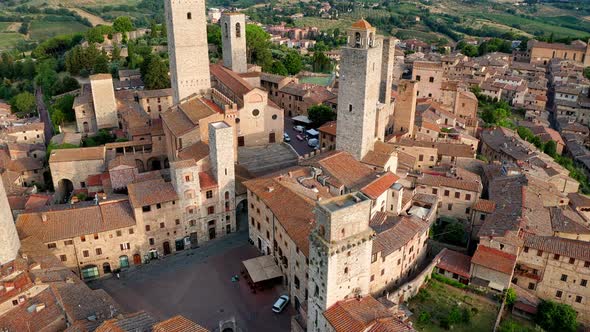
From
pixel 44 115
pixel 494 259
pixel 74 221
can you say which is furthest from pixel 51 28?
pixel 494 259

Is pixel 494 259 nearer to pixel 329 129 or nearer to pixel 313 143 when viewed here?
pixel 329 129

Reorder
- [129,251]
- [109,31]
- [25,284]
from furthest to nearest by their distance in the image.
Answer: [109,31] → [129,251] → [25,284]

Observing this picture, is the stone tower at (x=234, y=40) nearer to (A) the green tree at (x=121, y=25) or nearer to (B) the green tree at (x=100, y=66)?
(B) the green tree at (x=100, y=66)

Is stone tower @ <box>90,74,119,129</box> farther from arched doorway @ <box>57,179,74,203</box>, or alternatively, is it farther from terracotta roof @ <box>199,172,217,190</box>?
terracotta roof @ <box>199,172,217,190</box>

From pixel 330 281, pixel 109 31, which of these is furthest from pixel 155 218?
pixel 109 31

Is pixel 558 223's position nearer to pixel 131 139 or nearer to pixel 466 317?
pixel 466 317

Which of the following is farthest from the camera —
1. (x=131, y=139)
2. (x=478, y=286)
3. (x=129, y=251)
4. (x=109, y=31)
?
(x=109, y=31)
